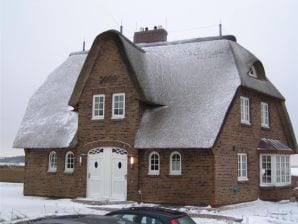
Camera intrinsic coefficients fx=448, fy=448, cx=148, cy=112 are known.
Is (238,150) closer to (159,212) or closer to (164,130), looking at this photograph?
(164,130)

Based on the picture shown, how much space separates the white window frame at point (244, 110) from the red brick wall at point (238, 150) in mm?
202

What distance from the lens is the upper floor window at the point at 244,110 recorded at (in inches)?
865

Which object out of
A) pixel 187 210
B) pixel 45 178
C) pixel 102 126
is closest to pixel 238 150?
pixel 187 210

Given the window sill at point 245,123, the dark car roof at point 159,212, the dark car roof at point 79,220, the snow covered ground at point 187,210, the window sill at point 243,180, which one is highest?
the window sill at point 245,123

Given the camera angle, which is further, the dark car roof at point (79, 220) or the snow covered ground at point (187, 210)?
the snow covered ground at point (187, 210)

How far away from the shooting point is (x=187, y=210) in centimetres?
1825

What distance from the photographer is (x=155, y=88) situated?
2220 centimetres

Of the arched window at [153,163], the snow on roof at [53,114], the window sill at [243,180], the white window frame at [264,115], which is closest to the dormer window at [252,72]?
the white window frame at [264,115]

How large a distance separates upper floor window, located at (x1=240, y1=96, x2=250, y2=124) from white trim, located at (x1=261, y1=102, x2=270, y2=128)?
181 centimetres

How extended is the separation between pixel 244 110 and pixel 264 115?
2.49 m

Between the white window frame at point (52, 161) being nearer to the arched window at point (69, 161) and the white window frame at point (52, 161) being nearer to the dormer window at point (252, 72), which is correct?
the arched window at point (69, 161)

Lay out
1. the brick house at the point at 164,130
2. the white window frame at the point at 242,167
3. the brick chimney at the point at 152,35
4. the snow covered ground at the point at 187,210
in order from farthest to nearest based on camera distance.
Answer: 1. the brick chimney at the point at 152,35
2. the white window frame at the point at 242,167
3. the brick house at the point at 164,130
4. the snow covered ground at the point at 187,210

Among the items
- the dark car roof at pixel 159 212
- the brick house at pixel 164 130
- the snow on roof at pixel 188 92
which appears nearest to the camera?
the dark car roof at pixel 159 212

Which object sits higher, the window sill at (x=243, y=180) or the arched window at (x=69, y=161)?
the arched window at (x=69, y=161)
